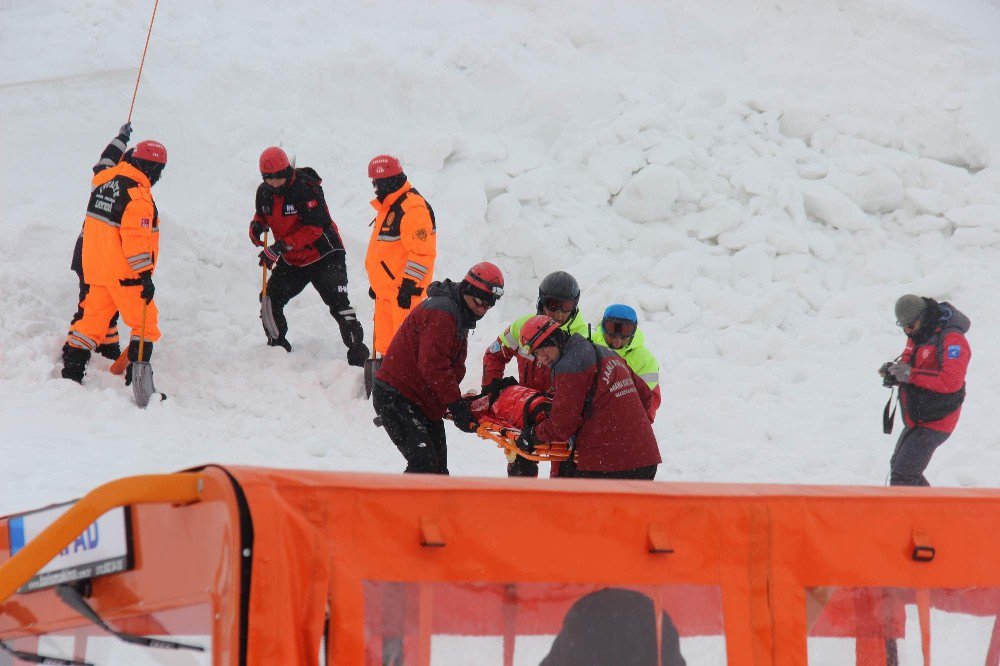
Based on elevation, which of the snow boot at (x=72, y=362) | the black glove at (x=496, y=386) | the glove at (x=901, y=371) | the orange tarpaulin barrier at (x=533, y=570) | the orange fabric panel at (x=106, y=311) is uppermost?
the orange fabric panel at (x=106, y=311)

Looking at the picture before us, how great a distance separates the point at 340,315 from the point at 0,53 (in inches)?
213

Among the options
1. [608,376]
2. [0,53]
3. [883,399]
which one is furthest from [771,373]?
[0,53]

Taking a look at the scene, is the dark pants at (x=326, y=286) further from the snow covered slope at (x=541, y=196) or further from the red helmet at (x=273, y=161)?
the red helmet at (x=273, y=161)

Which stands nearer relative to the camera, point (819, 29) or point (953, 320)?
point (953, 320)

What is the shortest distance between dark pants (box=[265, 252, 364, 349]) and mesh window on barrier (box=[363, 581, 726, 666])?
606 cm

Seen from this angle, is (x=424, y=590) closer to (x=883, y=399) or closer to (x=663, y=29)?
(x=883, y=399)

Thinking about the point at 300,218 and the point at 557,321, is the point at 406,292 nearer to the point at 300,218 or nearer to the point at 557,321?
the point at 300,218

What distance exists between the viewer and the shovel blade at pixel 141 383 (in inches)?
315

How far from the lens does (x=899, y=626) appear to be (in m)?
3.16

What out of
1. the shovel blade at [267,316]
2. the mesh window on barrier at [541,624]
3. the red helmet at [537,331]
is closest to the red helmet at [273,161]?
the shovel blade at [267,316]

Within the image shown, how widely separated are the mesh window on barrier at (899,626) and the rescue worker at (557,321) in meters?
3.34

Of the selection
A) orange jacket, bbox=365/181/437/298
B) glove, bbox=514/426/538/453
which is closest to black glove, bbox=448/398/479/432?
glove, bbox=514/426/538/453

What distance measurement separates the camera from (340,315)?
29.2 feet

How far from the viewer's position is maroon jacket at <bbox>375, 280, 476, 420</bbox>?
6.01 m
